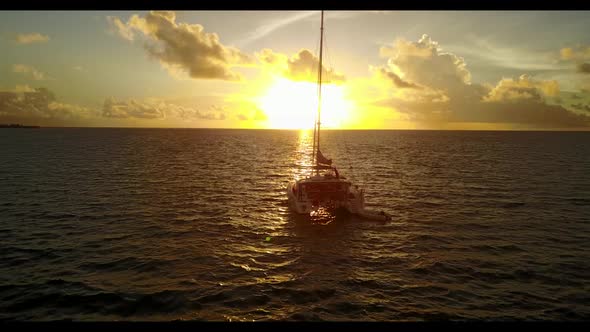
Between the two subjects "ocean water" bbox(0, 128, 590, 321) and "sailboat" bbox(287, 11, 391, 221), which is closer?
"ocean water" bbox(0, 128, 590, 321)

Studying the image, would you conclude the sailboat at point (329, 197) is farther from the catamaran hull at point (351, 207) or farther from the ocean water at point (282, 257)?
the ocean water at point (282, 257)

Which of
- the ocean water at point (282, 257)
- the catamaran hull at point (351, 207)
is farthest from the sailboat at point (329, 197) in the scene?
the ocean water at point (282, 257)

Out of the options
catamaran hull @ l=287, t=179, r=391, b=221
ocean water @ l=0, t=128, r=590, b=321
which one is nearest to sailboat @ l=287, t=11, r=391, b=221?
catamaran hull @ l=287, t=179, r=391, b=221

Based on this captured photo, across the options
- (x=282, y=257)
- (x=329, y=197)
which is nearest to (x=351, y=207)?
(x=329, y=197)

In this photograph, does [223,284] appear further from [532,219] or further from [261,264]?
[532,219]

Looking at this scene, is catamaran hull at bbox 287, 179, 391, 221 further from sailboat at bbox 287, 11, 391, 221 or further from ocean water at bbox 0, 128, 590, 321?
ocean water at bbox 0, 128, 590, 321

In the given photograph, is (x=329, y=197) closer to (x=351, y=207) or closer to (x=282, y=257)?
(x=351, y=207)

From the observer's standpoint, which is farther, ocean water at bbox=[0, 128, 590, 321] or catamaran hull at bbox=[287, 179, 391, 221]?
catamaran hull at bbox=[287, 179, 391, 221]

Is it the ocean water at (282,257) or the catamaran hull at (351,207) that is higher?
the catamaran hull at (351,207)

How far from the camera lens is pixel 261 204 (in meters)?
33.8

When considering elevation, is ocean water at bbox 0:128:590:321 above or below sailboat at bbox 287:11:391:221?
below

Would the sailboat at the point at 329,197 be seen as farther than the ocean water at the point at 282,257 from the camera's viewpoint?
Yes

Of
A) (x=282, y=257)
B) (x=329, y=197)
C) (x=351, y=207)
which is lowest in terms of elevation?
(x=282, y=257)
